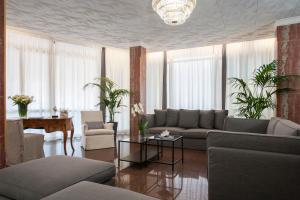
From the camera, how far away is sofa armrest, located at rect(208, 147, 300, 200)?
190 cm

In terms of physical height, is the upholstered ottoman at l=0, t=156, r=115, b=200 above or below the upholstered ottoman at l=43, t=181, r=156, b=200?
below

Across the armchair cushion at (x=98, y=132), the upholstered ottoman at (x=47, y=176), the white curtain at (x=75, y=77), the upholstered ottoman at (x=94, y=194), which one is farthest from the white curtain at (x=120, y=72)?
the upholstered ottoman at (x=94, y=194)

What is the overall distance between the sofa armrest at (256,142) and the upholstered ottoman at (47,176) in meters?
1.25

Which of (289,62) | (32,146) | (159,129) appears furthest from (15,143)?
(289,62)

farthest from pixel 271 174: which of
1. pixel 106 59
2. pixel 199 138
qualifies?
pixel 106 59

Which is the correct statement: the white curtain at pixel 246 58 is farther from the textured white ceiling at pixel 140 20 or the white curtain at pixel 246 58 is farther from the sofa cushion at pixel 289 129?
the sofa cushion at pixel 289 129

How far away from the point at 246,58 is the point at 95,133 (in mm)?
4709

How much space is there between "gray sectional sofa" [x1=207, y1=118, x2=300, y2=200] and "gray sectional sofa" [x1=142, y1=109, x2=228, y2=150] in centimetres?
248

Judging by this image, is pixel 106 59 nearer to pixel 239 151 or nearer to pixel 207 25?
pixel 207 25

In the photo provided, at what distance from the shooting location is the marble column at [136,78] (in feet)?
20.3

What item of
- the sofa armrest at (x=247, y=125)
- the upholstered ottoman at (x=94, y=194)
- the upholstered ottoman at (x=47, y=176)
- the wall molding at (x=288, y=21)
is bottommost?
the upholstered ottoman at (x=47, y=176)

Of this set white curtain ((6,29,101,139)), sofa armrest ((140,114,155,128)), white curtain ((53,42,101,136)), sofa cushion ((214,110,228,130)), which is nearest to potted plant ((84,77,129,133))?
white curtain ((53,42,101,136))

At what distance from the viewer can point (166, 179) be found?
3.07 m

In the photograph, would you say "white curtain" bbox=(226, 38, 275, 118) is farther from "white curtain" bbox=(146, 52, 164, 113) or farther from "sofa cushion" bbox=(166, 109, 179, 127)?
"white curtain" bbox=(146, 52, 164, 113)
